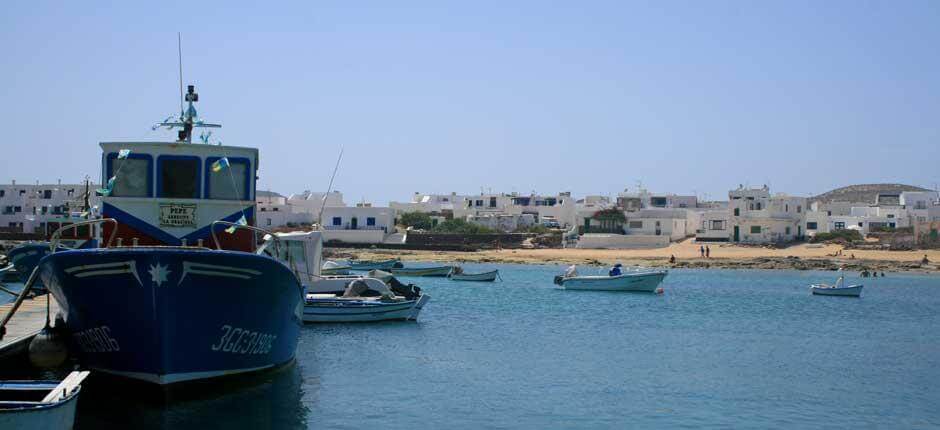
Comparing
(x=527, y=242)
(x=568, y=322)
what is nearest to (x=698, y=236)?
(x=527, y=242)

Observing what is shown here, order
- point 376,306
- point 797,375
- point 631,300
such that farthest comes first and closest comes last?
1. point 631,300
2. point 376,306
3. point 797,375

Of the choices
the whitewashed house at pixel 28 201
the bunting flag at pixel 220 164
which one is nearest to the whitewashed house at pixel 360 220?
→ the whitewashed house at pixel 28 201

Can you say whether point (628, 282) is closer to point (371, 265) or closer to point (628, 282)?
point (628, 282)

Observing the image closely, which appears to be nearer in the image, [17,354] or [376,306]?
[17,354]

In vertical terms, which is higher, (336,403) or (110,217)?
(110,217)

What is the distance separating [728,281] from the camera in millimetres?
A: 60625

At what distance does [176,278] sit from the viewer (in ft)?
51.0

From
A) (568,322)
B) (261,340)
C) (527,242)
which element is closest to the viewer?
(261,340)

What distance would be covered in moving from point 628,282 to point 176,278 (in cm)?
3546

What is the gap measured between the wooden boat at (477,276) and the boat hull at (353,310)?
25085mm

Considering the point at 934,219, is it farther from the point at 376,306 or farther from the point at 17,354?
the point at 17,354

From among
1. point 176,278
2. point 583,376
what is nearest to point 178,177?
point 176,278

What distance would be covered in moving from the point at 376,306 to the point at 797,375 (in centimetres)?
1193

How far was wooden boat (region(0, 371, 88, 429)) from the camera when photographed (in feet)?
36.6
